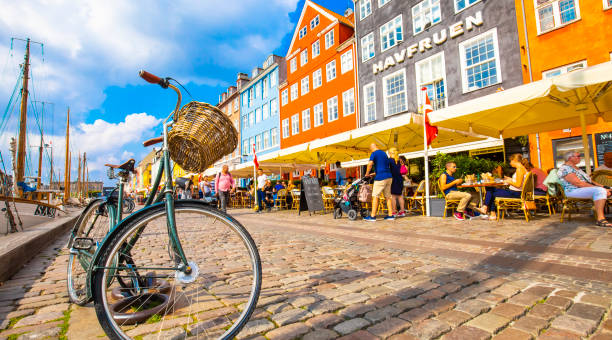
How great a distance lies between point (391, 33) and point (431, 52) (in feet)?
10.8

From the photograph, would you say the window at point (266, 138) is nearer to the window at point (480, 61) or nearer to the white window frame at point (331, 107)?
the white window frame at point (331, 107)

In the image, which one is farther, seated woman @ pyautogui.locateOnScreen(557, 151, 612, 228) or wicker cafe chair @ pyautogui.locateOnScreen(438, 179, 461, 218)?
wicker cafe chair @ pyautogui.locateOnScreen(438, 179, 461, 218)

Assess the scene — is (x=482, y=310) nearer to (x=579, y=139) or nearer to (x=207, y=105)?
(x=207, y=105)

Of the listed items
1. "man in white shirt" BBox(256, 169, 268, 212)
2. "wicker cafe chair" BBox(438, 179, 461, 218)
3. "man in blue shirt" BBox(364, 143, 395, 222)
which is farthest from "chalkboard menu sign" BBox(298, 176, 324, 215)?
"wicker cafe chair" BBox(438, 179, 461, 218)

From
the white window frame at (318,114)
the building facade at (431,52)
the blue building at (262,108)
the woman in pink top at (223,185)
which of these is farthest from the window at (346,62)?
the woman in pink top at (223,185)

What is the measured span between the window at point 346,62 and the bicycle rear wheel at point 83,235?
A: 2054 centimetres

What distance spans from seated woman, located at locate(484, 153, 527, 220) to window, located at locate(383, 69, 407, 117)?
36.3 ft

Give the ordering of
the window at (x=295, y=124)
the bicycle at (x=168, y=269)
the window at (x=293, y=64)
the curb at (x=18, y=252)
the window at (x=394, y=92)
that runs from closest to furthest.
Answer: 1. the bicycle at (x=168, y=269)
2. the curb at (x=18, y=252)
3. the window at (x=394, y=92)
4. the window at (x=295, y=124)
5. the window at (x=293, y=64)

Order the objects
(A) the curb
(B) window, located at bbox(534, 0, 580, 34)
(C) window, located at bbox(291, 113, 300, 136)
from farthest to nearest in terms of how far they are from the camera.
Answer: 1. (C) window, located at bbox(291, 113, 300, 136)
2. (B) window, located at bbox(534, 0, 580, 34)
3. (A) the curb

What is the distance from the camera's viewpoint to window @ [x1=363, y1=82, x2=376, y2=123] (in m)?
19.6

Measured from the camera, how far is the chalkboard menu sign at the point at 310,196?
9812mm

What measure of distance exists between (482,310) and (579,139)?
42.6ft

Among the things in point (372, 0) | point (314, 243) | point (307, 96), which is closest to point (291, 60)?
point (307, 96)

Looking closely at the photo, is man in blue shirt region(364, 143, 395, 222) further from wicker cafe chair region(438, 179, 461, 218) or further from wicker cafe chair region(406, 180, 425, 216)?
wicker cafe chair region(406, 180, 425, 216)
